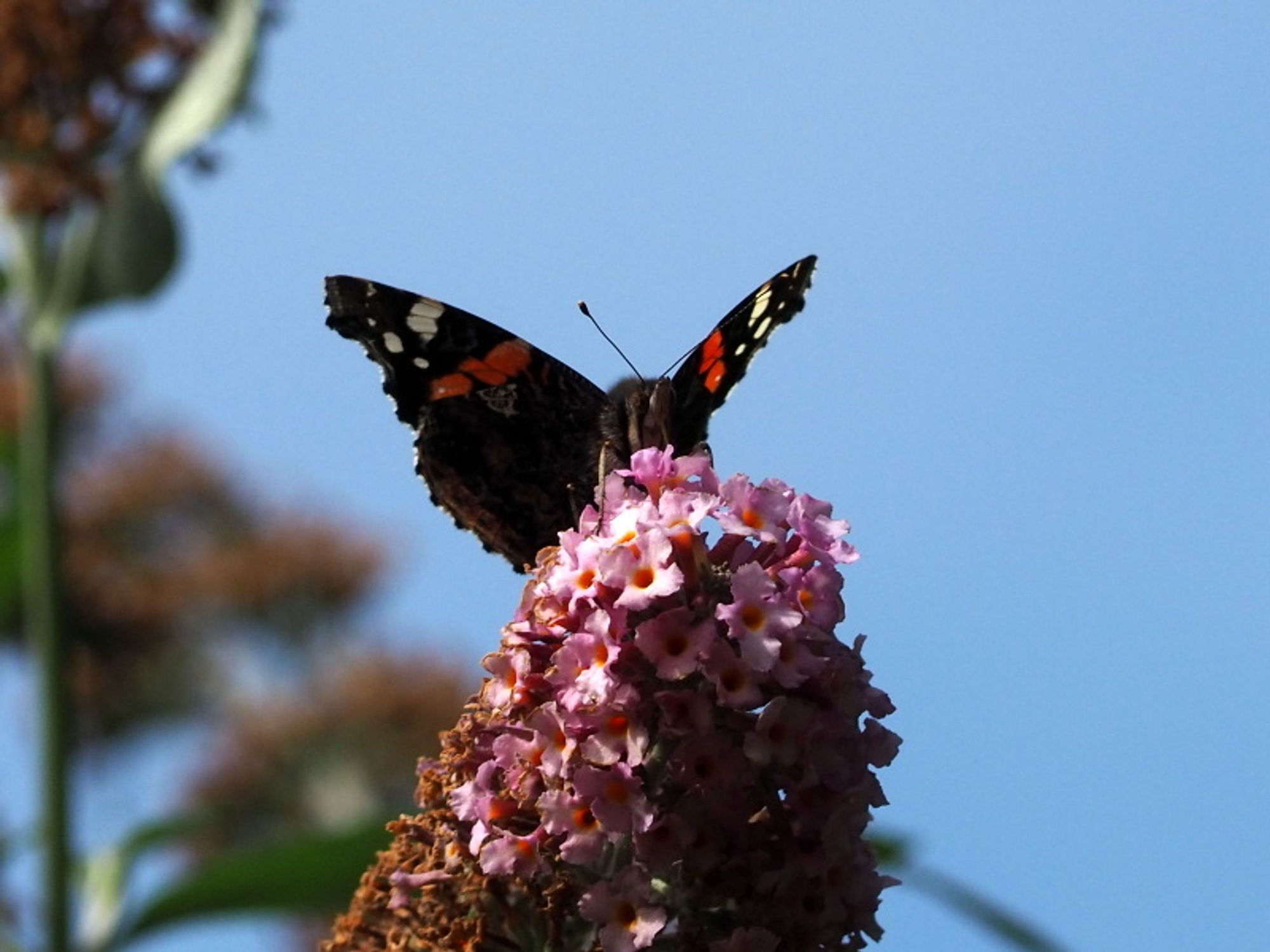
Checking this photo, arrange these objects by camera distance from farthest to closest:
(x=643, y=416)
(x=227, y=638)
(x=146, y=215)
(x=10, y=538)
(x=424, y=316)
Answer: (x=227, y=638) < (x=10, y=538) < (x=146, y=215) < (x=424, y=316) < (x=643, y=416)

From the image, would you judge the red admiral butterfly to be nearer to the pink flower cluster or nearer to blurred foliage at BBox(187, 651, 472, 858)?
the pink flower cluster

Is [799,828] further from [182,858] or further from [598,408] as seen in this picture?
[182,858]

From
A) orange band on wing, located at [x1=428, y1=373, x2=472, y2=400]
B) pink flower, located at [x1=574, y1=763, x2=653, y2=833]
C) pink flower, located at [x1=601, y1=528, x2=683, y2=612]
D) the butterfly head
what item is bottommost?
pink flower, located at [x1=574, y1=763, x2=653, y2=833]

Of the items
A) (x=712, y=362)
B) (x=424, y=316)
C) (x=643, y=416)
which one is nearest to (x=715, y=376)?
(x=712, y=362)

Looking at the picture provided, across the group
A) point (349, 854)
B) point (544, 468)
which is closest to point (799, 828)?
point (544, 468)

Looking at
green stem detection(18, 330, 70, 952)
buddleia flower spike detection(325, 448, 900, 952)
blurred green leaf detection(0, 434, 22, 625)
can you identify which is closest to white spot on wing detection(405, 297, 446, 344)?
buddleia flower spike detection(325, 448, 900, 952)

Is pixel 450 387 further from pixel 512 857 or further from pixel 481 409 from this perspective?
pixel 512 857

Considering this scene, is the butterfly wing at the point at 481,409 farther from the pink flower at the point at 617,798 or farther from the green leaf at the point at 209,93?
the green leaf at the point at 209,93
